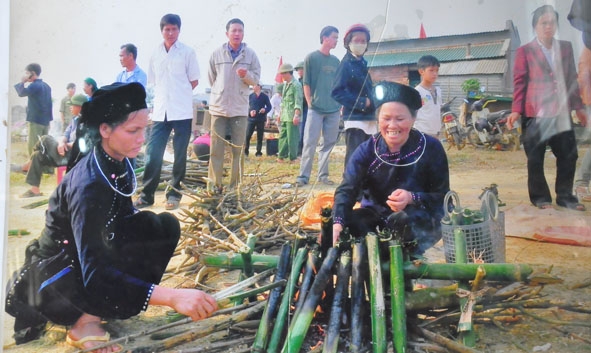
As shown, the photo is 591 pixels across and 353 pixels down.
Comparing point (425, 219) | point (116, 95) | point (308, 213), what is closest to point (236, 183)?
point (308, 213)

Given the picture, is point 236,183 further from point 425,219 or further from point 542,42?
point 542,42

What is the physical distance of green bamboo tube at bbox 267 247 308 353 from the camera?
200cm

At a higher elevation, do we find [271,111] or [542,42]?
[542,42]

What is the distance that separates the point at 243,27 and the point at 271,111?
31 centimetres

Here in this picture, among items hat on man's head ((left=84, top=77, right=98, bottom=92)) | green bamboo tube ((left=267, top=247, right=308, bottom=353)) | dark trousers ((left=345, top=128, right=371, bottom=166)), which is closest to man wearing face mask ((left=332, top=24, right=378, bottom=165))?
dark trousers ((left=345, top=128, right=371, bottom=166))

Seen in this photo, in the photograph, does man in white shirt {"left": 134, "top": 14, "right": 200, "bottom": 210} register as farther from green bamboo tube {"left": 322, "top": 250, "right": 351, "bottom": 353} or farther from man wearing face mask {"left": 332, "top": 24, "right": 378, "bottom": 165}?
green bamboo tube {"left": 322, "top": 250, "right": 351, "bottom": 353}

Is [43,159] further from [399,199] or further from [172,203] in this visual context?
[399,199]

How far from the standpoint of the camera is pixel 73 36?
227cm

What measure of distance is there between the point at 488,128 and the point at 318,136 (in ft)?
1.97

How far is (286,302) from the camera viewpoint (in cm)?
207

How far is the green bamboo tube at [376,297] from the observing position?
194cm

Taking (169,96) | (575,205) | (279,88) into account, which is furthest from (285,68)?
(575,205)

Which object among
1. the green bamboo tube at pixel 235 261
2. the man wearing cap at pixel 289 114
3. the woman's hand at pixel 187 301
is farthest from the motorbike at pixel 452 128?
the woman's hand at pixel 187 301

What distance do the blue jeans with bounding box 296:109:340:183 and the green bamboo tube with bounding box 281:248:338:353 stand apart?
1.04 ft
